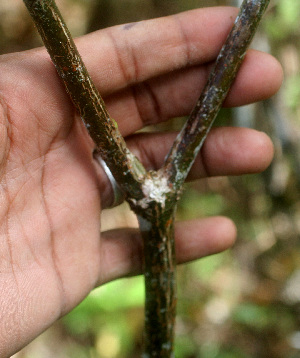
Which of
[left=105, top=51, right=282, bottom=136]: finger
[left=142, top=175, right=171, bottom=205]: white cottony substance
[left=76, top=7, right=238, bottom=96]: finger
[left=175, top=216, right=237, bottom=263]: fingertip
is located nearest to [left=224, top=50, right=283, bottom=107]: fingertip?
[left=105, top=51, right=282, bottom=136]: finger

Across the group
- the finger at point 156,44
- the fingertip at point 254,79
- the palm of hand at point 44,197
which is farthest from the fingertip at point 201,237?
the finger at point 156,44

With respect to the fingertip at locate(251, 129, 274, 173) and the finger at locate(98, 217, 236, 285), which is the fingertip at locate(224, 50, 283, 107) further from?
the finger at locate(98, 217, 236, 285)

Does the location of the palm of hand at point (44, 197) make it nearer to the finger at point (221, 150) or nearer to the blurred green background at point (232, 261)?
the finger at point (221, 150)

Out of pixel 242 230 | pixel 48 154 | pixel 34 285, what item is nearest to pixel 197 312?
pixel 242 230

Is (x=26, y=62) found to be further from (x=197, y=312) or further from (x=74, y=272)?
(x=197, y=312)

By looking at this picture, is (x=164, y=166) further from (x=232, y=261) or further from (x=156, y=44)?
(x=232, y=261)

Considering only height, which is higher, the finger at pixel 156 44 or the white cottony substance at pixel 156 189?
the finger at pixel 156 44
